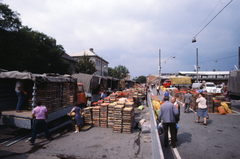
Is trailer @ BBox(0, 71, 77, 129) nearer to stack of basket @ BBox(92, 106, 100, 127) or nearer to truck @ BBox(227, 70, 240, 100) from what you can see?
stack of basket @ BBox(92, 106, 100, 127)

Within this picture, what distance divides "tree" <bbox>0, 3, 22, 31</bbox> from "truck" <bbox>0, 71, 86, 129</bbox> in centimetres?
1065

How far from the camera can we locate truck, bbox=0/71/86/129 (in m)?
6.08

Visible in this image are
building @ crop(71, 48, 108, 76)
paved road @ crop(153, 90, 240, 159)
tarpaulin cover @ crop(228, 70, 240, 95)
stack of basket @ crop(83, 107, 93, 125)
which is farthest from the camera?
building @ crop(71, 48, 108, 76)

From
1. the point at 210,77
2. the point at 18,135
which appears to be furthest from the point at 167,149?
the point at 210,77

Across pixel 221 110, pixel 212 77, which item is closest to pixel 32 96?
pixel 221 110

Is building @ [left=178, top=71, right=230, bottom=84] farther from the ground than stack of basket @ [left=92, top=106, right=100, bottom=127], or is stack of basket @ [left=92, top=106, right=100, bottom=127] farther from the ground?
building @ [left=178, top=71, right=230, bottom=84]

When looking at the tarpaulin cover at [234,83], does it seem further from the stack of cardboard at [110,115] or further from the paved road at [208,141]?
the stack of cardboard at [110,115]

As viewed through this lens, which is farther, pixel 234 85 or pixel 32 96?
pixel 234 85

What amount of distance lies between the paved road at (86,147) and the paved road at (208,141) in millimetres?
1036

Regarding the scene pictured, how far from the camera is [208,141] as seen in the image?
5770 millimetres

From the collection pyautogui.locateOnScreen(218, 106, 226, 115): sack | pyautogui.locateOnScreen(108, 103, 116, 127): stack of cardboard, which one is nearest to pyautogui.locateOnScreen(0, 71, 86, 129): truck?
pyautogui.locateOnScreen(108, 103, 116, 127): stack of cardboard

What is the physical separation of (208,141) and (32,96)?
29.0 feet

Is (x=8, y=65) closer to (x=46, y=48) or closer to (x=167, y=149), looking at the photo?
(x=46, y=48)

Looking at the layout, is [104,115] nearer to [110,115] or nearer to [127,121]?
[110,115]
